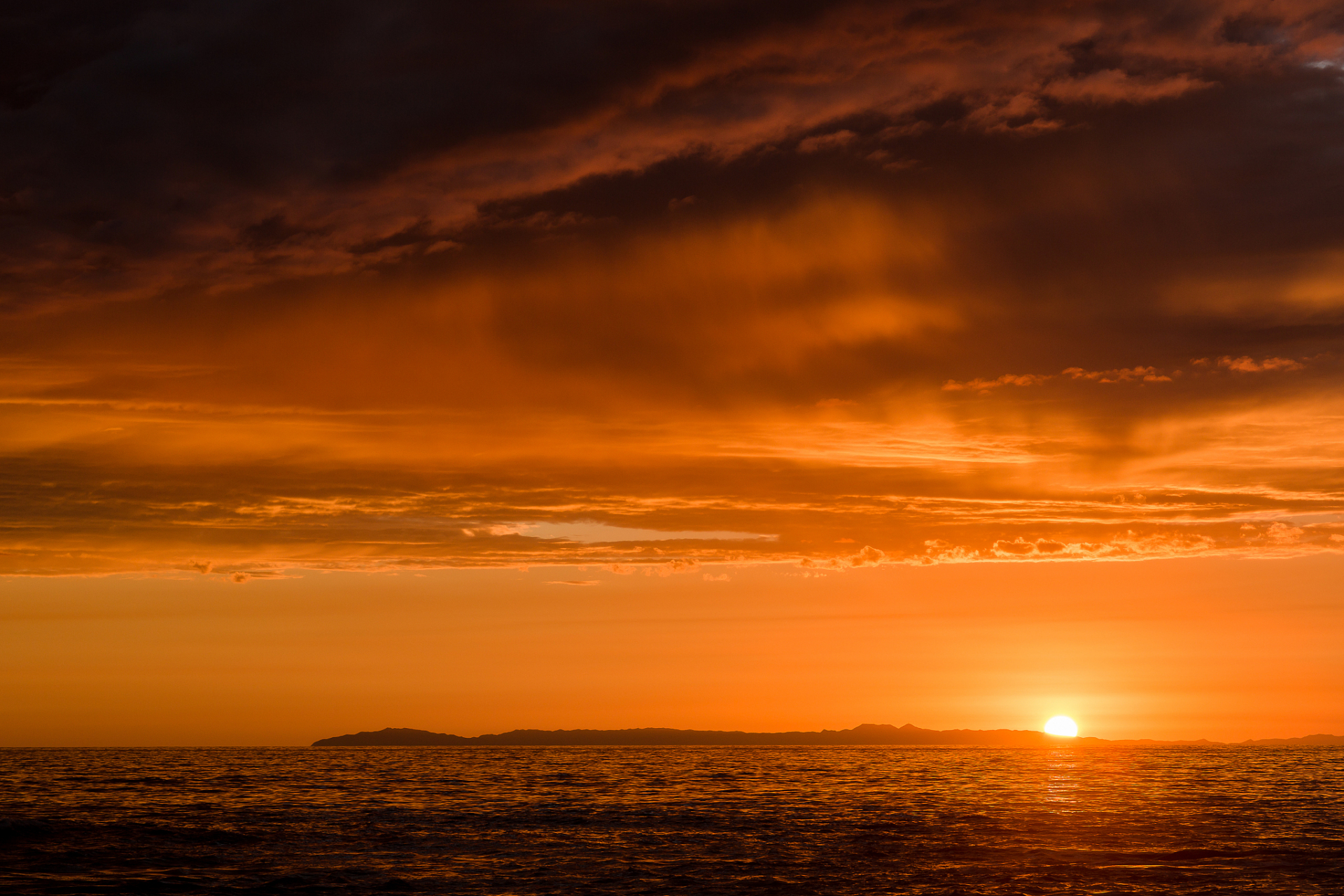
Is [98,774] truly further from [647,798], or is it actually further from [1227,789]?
[1227,789]

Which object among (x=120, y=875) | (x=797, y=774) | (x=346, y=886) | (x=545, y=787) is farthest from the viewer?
(x=797, y=774)

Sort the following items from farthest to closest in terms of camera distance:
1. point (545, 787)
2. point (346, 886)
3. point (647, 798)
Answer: point (545, 787) → point (647, 798) → point (346, 886)

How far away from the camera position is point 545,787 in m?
94.8

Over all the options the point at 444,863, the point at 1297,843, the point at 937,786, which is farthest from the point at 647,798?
the point at 1297,843

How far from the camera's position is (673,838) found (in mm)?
51031

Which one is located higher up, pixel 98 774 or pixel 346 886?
pixel 346 886

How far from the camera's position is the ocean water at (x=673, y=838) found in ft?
122

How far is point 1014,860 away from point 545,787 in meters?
60.4

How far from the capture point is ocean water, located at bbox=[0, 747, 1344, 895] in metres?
37.3

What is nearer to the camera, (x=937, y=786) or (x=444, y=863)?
(x=444, y=863)

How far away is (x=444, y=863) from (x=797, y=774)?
303 ft

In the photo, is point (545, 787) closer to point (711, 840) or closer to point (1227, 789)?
point (711, 840)

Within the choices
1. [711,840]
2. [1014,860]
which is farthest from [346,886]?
[1014,860]

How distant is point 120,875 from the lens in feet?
129
